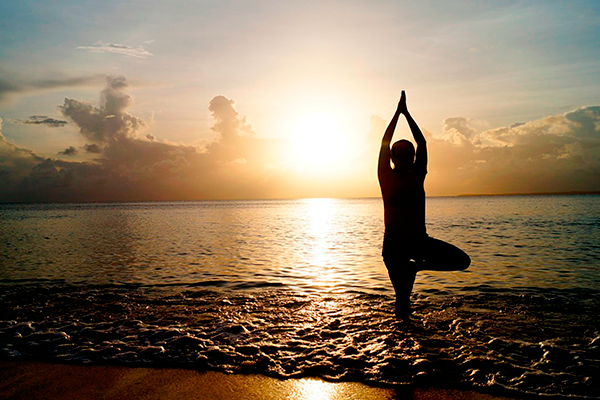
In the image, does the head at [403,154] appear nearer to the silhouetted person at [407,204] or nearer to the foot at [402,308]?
the silhouetted person at [407,204]

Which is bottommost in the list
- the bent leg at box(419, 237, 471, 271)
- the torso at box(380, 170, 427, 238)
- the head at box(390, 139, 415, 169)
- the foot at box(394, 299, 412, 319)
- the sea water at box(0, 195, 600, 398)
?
the sea water at box(0, 195, 600, 398)

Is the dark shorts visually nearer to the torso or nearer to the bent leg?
the bent leg

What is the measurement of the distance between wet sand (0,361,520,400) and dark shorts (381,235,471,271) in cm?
215

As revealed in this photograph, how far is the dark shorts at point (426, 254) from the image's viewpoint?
637 cm

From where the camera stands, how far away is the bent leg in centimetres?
633

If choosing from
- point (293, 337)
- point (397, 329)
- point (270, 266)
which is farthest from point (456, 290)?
point (270, 266)

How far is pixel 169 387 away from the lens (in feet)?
16.3

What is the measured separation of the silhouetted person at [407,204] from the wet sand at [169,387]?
7.46 feet

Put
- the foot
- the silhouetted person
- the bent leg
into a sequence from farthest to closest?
the foot
the silhouetted person
the bent leg

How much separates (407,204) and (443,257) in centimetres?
106

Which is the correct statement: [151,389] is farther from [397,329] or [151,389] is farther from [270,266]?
[270,266]

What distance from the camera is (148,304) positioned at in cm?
977

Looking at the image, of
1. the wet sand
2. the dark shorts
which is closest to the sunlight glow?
the wet sand

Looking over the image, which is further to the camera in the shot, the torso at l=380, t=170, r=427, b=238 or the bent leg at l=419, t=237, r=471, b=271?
the torso at l=380, t=170, r=427, b=238
